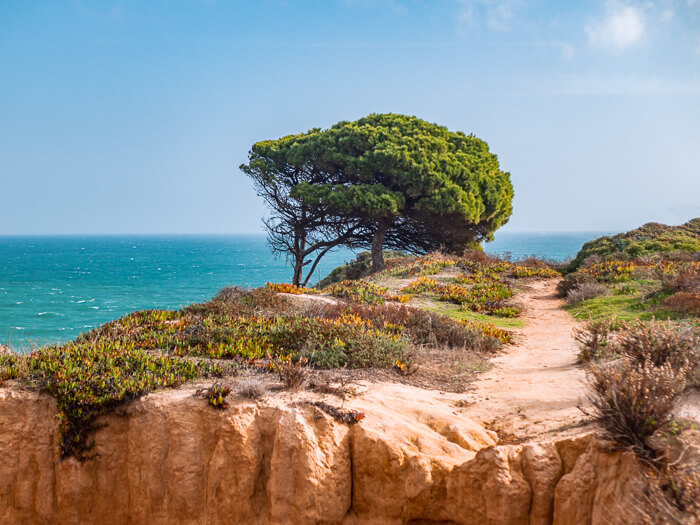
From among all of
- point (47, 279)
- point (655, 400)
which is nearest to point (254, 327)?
point (655, 400)

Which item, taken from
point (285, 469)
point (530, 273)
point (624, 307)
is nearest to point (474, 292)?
point (624, 307)

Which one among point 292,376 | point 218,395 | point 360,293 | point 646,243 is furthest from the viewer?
point 646,243

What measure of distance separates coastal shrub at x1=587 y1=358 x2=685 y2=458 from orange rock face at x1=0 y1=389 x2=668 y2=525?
0.71 ft

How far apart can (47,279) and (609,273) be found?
5403 cm

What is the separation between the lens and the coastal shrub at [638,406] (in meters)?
4.31

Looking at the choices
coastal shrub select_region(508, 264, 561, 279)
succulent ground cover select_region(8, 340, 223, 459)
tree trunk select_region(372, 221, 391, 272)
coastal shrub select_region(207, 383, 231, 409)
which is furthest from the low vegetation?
tree trunk select_region(372, 221, 391, 272)

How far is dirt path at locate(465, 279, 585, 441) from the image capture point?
5941 millimetres

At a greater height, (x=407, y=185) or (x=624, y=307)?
(x=407, y=185)

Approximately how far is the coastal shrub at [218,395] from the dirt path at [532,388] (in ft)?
10.1

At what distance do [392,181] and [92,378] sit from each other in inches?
741

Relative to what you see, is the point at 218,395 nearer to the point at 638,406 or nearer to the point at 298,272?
the point at 638,406

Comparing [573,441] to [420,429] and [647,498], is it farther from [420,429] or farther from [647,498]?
[420,429]

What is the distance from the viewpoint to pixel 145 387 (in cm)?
Result: 682

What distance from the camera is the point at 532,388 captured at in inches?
292
